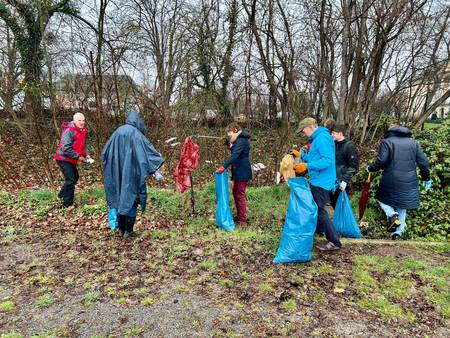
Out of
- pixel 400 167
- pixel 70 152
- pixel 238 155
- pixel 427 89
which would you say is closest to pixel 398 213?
pixel 400 167

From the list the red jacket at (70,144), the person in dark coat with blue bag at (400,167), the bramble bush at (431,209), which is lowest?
the bramble bush at (431,209)

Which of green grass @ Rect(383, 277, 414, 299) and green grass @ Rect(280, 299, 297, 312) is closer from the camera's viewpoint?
green grass @ Rect(280, 299, 297, 312)

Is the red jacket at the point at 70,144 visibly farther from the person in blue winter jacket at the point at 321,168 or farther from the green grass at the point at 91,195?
the person in blue winter jacket at the point at 321,168

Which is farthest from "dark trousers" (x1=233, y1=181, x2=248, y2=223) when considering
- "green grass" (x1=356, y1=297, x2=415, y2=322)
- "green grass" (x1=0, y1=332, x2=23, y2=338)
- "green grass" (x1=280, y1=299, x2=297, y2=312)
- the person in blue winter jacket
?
"green grass" (x1=0, y1=332, x2=23, y2=338)

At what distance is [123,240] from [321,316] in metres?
2.77

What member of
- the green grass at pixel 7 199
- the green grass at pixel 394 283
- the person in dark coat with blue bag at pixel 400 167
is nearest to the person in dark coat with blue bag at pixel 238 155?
the person in dark coat with blue bag at pixel 400 167

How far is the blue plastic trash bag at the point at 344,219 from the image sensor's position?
16.0ft

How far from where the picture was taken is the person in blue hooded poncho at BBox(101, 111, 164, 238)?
4406 millimetres

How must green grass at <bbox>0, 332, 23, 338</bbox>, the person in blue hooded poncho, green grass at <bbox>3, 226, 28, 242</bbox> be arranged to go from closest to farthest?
green grass at <bbox>0, 332, 23, 338</bbox> < the person in blue hooded poncho < green grass at <bbox>3, 226, 28, 242</bbox>

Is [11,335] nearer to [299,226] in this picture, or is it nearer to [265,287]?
[265,287]

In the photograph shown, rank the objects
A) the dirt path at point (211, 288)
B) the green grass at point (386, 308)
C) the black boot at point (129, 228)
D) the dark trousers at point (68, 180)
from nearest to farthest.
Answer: the dirt path at point (211, 288)
the green grass at point (386, 308)
the black boot at point (129, 228)
the dark trousers at point (68, 180)

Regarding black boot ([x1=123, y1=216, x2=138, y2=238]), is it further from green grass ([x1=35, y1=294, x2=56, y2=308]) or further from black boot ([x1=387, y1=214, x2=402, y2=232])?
black boot ([x1=387, y1=214, x2=402, y2=232])

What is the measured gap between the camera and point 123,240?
4.68 m

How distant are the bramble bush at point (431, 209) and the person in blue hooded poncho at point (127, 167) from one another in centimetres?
369
